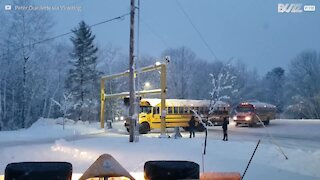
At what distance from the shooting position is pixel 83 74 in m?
54.5


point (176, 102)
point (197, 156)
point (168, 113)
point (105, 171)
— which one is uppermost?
point (176, 102)

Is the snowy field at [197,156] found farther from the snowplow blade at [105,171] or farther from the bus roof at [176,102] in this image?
the bus roof at [176,102]

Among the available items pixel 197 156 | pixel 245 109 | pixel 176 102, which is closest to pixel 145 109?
pixel 176 102

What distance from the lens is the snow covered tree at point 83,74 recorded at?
54.1m

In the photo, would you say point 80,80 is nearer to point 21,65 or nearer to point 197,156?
point 21,65

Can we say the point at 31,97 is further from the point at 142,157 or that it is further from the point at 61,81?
the point at 142,157

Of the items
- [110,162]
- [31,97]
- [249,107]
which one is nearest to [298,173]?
[110,162]

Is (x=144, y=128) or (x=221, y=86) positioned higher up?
(x=221, y=86)

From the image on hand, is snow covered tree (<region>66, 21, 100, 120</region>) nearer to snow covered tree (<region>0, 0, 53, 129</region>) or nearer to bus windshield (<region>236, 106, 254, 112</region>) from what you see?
snow covered tree (<region>0, 0, 53, 129</region>)

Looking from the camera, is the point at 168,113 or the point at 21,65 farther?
the point at 21,65

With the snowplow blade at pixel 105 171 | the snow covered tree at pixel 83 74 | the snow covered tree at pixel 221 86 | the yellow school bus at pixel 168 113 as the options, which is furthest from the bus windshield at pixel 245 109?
the snowplow blade at pixel 105 171

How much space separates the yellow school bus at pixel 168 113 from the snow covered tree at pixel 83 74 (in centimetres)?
2131

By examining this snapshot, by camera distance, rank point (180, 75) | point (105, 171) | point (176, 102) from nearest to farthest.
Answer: point (105, 171) → point (176, 102) → point (180, 75)

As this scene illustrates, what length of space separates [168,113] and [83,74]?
23.7 m
